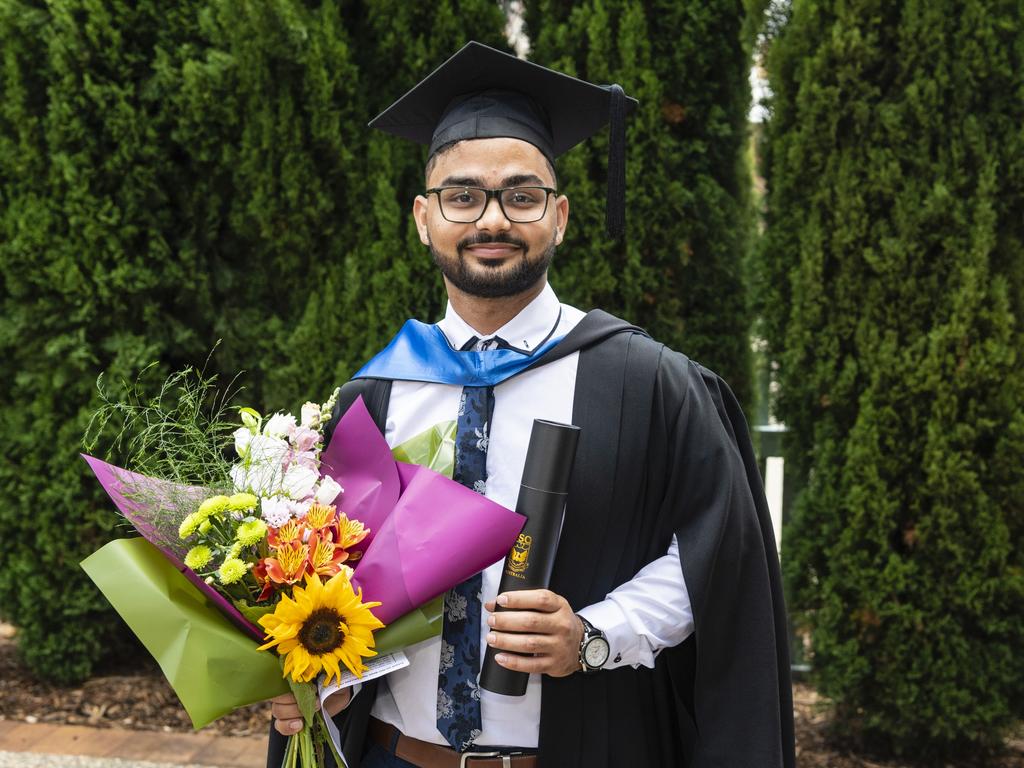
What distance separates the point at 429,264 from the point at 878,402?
1957 millimetres

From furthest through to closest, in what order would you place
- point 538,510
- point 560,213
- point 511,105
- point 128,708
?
point 128,708, point 560,213, point 511,105, point 538,510

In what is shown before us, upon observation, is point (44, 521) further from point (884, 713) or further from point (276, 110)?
point (884, 713)

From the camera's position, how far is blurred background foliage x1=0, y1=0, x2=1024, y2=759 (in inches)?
141

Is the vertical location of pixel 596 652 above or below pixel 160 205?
below

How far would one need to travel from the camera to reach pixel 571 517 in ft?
6.36

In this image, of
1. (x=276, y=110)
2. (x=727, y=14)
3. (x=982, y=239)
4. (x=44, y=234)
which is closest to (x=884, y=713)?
(x=982, y=239)

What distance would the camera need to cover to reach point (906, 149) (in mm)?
3611

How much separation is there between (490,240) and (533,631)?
837mm

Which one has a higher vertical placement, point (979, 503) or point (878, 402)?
point (878, 402)

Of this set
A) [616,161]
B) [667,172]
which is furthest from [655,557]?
[667,172]

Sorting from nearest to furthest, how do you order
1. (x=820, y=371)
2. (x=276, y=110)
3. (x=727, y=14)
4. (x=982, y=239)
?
(x=982, y=239)
(x=820, y=371)
(x=727, y=14)
(x=276, y=110)

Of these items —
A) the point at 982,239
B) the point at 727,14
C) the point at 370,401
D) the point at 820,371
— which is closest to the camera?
the point at 370,401

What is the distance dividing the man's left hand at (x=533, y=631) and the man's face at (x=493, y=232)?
686mm

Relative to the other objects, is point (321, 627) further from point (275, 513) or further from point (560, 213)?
point (560, 213)
